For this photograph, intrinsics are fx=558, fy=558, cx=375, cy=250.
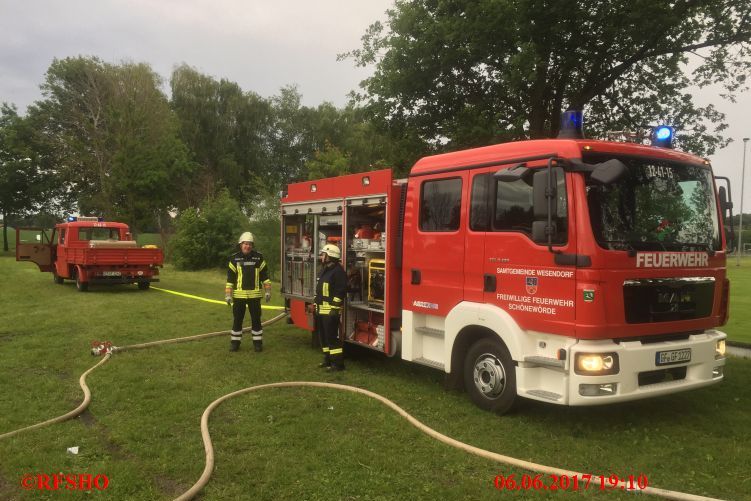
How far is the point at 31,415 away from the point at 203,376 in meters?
1.93

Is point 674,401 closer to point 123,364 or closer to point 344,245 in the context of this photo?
point 344,245

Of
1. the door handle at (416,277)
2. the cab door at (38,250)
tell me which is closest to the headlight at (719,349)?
the door handle at (416,277)

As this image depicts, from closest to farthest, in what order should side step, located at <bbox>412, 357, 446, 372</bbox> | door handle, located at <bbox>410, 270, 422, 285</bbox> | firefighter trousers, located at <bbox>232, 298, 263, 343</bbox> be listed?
side step, located at <bbox>412, 357, 446, 372</bbox> → door handle, located at <bbox>410, 270, 422, 285</bbox> → firefighter trousers, located at <bbox>232, 298, 263, 343</bbox>

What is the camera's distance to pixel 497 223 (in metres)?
5.19

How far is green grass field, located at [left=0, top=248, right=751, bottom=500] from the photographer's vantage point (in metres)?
3.86

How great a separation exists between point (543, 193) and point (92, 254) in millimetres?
14166

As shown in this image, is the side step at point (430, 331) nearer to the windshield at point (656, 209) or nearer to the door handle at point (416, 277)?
the door handle at point (416, 277)

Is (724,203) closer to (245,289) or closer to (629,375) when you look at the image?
(629,375)

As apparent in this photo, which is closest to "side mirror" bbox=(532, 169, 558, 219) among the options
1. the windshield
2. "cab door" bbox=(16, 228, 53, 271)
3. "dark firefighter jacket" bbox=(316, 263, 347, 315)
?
the windshield

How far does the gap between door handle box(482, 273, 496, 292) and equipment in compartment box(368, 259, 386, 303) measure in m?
1.60

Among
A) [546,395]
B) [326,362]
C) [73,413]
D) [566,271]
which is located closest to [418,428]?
[546,395]

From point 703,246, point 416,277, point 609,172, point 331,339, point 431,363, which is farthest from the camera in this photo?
point 331,339

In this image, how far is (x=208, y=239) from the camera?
24703mm

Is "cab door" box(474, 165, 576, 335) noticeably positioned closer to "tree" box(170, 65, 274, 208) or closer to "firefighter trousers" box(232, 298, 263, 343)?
"firefighter trousers" box(232, 298, 263, 343)
